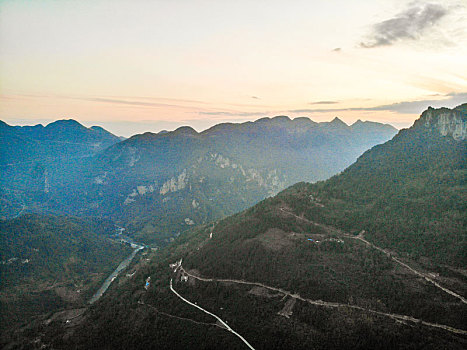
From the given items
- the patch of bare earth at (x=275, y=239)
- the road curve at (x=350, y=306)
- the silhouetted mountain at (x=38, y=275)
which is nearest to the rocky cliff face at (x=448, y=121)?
the patch of bare earth at (x=275, y=239)

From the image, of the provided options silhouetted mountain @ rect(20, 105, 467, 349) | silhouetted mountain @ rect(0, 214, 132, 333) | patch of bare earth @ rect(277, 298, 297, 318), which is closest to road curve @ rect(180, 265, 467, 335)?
silhouetted mountain @ rect(20, 105, 467, 349)

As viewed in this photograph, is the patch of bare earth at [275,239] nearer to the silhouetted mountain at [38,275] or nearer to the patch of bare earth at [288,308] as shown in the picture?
the patch of bare earth at [288,308]

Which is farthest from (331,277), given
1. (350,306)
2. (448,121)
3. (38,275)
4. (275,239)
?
(38,275)

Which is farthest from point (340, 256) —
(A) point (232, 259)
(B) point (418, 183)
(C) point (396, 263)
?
(B) point (418, 183)

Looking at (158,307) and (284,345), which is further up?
(284,345)

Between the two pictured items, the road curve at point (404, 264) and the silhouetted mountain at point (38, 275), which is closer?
the road curve at point (404, 264)

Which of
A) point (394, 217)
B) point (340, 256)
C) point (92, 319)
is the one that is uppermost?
point (394, 217)

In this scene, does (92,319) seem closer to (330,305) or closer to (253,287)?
(253,287)

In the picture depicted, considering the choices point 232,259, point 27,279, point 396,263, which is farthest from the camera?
point 27,279

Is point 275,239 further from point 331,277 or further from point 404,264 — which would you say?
point 404,264
